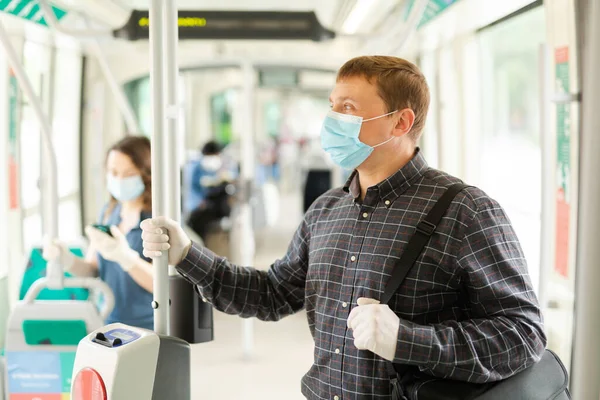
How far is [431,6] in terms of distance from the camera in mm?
4738

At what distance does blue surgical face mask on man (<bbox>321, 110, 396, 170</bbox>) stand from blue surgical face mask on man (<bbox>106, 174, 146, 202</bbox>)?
64.2 inches

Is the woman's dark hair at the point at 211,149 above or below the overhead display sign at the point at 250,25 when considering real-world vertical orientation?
below

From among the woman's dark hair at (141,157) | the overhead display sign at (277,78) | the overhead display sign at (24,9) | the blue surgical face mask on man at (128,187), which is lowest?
the blue surgical face mask on man at (128,187)

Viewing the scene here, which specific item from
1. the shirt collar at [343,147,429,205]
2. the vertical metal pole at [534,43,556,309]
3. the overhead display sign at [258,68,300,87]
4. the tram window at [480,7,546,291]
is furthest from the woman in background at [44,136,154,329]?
the overhead display sign at [258,68,300,87]

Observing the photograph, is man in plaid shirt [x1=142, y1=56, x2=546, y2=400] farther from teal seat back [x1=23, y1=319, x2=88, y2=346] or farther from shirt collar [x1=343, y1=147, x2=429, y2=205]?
teal seat back [x1=23, y1=319, x2=88, y2=346]

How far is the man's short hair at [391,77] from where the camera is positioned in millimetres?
1938

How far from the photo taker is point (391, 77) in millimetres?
1939

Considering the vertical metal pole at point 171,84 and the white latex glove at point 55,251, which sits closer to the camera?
the vertical metal pole at point 171,84

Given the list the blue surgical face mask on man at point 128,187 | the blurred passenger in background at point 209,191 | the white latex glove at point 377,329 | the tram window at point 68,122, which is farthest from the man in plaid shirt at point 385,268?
the blurred passenger in background at point 209,191

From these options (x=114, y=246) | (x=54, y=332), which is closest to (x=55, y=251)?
(x=114, y=246)

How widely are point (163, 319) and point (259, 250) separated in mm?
8397

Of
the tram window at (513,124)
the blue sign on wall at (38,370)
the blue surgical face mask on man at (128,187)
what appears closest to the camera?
the blue sign on wall at (38,370)

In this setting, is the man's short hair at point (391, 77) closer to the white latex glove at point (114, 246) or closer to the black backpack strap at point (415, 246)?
the black backpack strap at point (415, 246)

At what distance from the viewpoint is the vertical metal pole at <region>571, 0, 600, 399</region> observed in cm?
253
